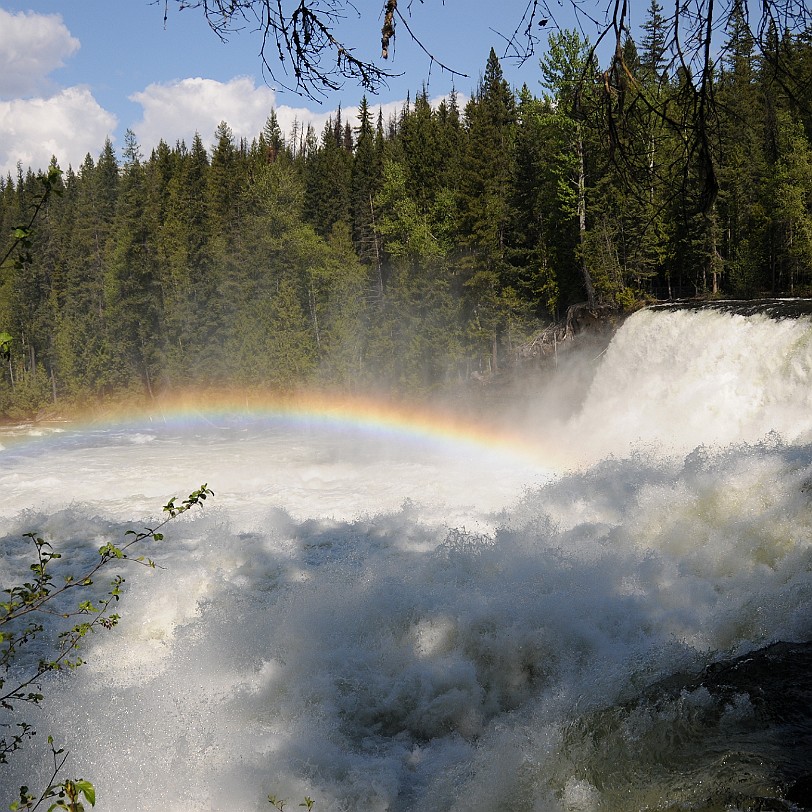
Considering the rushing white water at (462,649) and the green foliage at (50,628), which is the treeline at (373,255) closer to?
the rushing white water at (462,649)

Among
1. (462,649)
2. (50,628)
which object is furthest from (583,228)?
(50,628)

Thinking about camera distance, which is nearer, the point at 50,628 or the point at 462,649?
the point at 462,649

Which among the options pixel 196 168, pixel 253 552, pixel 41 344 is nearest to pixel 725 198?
pixel 253 552

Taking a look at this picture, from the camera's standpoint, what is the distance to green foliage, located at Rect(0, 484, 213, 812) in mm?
2129

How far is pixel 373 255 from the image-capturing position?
39.5 m

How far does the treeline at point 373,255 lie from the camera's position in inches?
928

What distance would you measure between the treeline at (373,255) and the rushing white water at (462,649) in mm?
9080

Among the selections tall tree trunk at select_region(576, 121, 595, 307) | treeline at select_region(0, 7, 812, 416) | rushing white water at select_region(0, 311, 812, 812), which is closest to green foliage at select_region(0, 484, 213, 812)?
rushing white water at select_region(0, 311, 812, 812)

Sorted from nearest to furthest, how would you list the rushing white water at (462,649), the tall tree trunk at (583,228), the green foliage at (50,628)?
the green foliage at (50,628), the rushing white water at (462,649), the tall tree trunk at (583,228)

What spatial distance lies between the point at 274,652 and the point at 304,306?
31097mm

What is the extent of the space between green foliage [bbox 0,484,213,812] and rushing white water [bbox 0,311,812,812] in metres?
0.29

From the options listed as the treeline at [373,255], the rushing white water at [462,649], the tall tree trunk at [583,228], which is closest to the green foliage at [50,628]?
the rushing white water at [462,649]

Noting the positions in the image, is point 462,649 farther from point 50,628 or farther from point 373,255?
point 373,255

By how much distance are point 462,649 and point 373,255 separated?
3533cm
